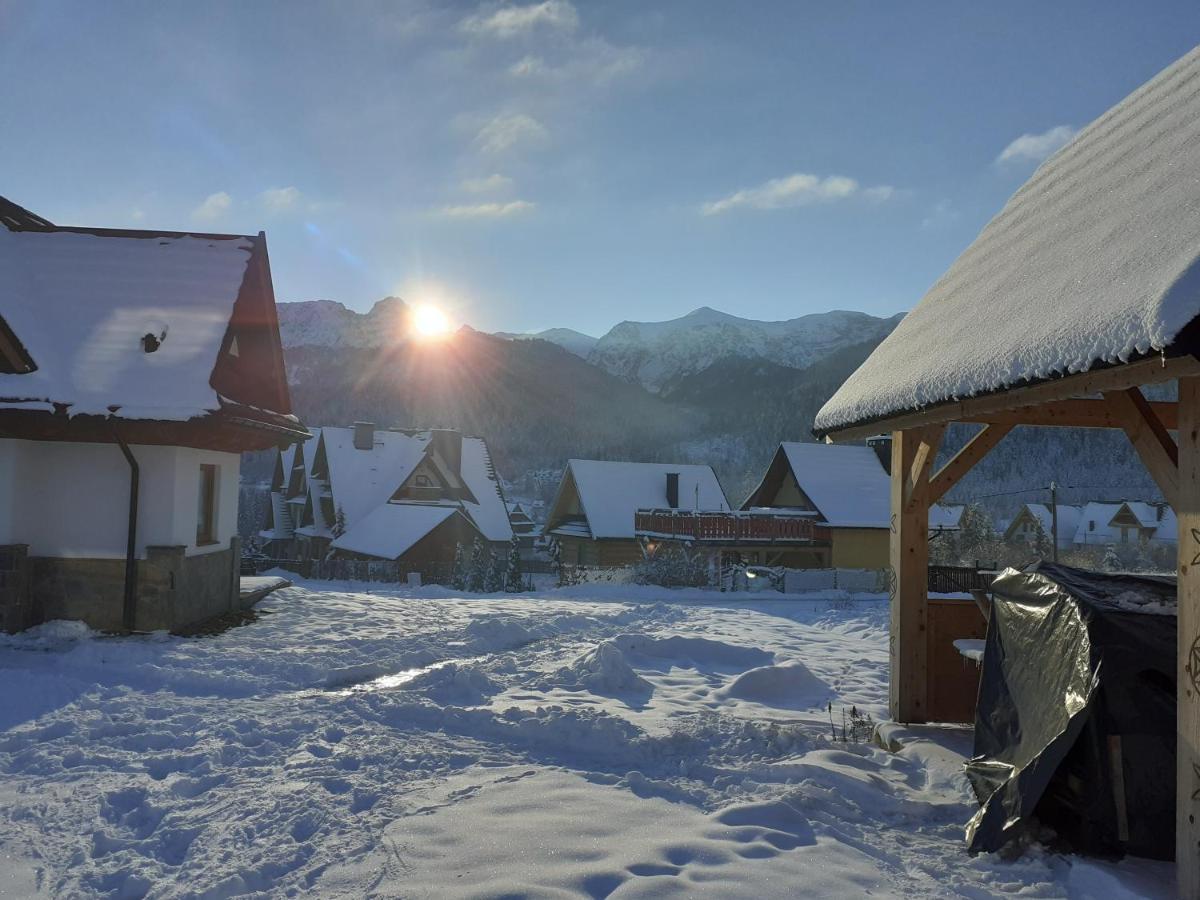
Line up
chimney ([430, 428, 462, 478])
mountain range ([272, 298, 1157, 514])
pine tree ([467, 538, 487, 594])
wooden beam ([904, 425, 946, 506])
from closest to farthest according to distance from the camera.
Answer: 1. wooden beam ([904, 425, 946, 506])
2. pine tree ([467, 538, 487, 594])
3. chimney ([430, 428, 462, 478])
4. mountain range ([272, 298, 1157, 514])

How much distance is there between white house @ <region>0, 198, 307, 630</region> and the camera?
11422 mm

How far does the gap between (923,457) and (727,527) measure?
22.0 metres

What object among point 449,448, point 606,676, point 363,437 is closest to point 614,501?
point 449,448

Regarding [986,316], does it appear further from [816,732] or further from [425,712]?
[425,712]

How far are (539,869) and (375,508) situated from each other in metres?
31.7

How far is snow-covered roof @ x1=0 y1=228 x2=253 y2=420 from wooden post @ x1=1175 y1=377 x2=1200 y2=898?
1121 cm

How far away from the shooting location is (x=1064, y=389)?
177 inches

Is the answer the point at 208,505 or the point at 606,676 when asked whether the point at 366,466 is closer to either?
the point at 208,505

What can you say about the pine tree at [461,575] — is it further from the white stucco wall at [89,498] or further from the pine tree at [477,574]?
the white stucco wall at [89,498]

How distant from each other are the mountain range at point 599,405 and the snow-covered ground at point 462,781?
3286 inches

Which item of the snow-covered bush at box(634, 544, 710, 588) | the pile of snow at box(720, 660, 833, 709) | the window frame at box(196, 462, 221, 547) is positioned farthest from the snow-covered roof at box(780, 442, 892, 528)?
the window frame at box(196, 462, 221, 547)

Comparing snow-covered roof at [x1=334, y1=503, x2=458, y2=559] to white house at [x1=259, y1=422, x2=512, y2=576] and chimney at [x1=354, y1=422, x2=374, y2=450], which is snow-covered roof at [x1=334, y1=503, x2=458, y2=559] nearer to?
white house at [x1=259, y1=422, x2=512, y2=576]

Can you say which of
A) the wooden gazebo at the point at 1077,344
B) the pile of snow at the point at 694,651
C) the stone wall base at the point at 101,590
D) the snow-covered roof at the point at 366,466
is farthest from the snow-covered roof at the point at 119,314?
the snow-covered roof at the point at 366,466

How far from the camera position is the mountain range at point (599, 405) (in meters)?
105
